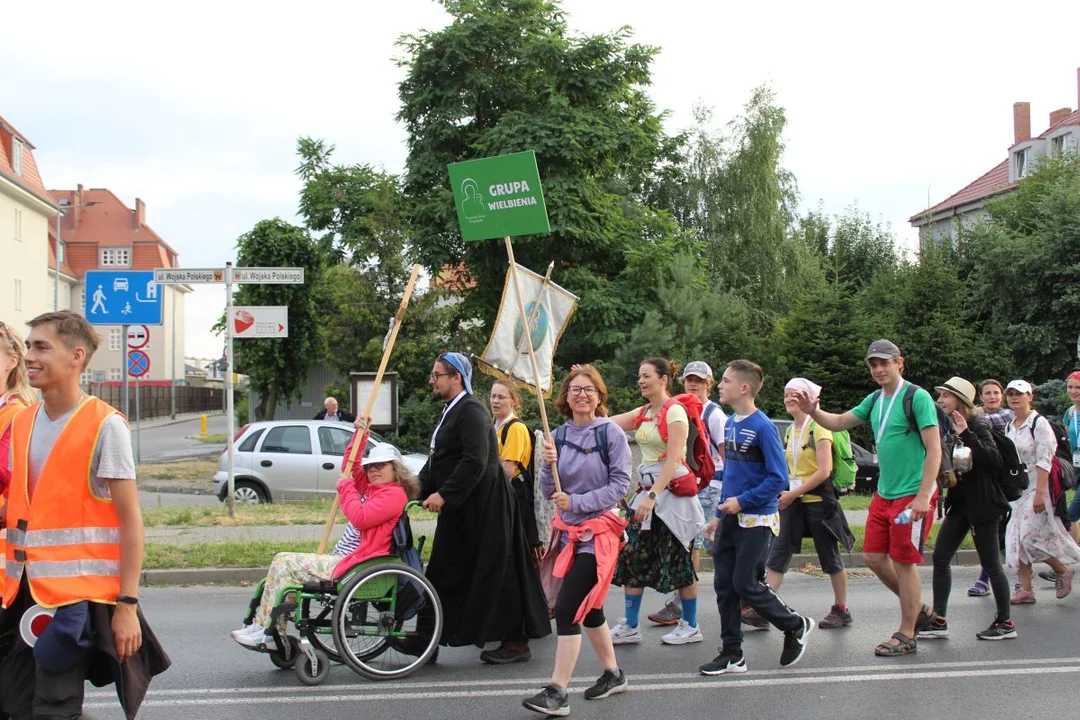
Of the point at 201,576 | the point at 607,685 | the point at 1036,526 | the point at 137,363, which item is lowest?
the point at 201,576

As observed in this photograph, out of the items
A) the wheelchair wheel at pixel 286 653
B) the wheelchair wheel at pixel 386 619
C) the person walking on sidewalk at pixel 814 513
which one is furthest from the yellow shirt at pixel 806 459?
the wheelchair wheel at pixel 286 653

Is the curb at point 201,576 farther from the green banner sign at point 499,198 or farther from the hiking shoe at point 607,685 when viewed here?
the hiking shoe at point 607,685

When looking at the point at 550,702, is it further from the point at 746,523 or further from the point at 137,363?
the point at 137,363

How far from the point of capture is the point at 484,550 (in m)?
6.52

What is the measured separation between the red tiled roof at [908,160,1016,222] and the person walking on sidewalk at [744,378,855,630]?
4210cm

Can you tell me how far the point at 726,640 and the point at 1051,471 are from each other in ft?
13.6

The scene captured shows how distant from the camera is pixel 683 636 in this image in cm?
730

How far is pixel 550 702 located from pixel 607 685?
21.6 inches

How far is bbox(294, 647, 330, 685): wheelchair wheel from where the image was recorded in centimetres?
609

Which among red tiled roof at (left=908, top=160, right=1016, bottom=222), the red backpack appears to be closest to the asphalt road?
the red backpack

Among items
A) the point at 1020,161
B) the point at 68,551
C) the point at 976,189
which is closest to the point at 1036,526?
the point at 68,551

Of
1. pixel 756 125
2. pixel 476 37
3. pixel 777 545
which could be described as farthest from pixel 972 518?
pixel 756 125

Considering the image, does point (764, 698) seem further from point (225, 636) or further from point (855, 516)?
point (855, 516)

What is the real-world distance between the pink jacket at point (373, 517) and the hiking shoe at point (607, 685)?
1.44m
